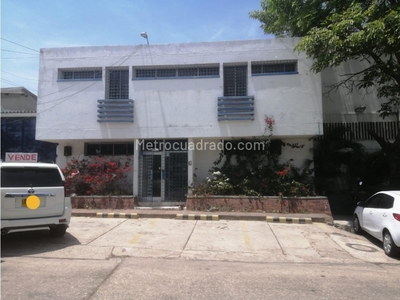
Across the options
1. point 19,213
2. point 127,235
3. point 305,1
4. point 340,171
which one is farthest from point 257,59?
point 19,213

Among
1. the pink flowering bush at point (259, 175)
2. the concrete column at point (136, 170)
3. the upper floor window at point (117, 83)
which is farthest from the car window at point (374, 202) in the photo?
the upper floor window at point (117, 83)

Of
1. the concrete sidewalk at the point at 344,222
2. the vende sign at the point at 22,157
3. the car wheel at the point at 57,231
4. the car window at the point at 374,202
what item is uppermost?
the vende sign at the point at 22,157

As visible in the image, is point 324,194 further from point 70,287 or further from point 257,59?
point 70,287

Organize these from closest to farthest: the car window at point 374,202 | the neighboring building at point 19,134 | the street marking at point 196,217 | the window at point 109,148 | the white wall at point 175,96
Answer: the car window at point 374,202 → the street marking at point 196,217 → the white wall at point 175,96 → the window at point 109,148 → the neighboring building at point 19,134

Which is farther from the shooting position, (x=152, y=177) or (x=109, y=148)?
(x=109, y=148)

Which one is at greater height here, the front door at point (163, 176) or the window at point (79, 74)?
the window at point (79, 74)

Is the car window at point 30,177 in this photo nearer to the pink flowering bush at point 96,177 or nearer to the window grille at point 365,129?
the pink flowering bush at point 96,177

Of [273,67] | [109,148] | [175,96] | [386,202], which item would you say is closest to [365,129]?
[273,67]

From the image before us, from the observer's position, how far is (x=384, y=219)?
6.45 meters

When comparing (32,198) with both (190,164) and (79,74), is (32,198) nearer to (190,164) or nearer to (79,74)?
(190,164)

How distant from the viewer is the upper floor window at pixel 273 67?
11688 millimetres

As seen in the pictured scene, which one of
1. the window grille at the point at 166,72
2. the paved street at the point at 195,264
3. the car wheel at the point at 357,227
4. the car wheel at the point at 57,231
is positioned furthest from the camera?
the window grille at the point at 166,72

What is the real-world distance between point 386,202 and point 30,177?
8.00 m

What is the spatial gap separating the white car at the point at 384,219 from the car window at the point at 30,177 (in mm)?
7196
